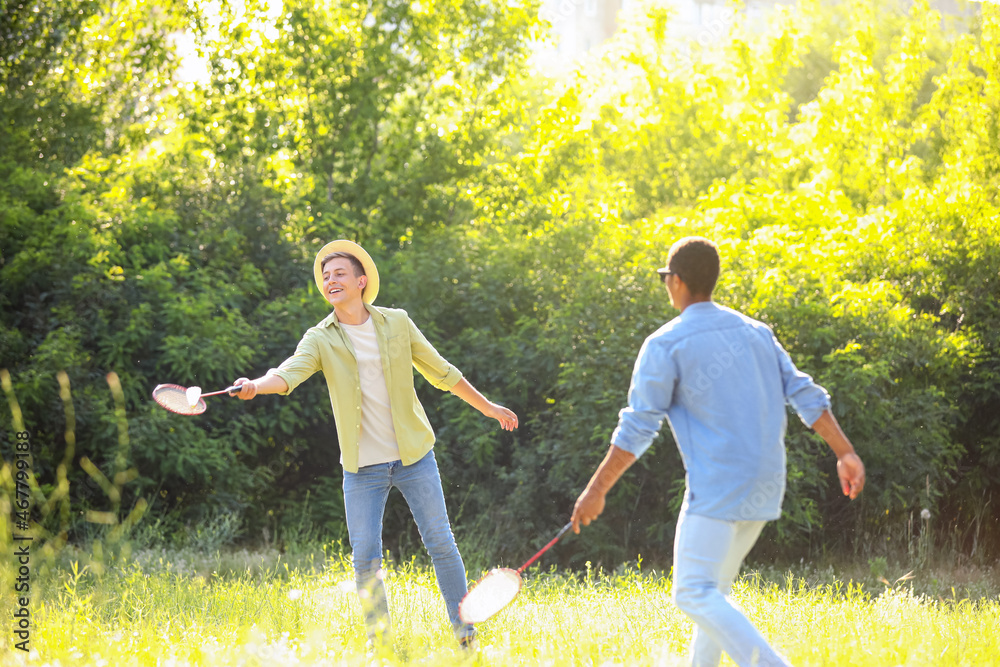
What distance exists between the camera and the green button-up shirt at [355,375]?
173 inches

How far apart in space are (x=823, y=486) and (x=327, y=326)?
209 inches

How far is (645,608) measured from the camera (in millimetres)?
5289

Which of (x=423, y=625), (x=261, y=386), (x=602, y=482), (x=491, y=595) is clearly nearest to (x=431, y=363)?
(x=261, y=386)

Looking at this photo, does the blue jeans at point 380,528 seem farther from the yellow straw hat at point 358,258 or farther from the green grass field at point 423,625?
the yellow straw hat at point 358,258

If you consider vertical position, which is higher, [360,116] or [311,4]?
[311,4]

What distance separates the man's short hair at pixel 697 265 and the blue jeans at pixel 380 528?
1.67 m

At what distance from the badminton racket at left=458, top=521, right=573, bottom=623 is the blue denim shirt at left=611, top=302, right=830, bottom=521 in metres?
0.84

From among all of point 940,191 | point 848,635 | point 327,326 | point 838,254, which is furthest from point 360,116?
point 848,635

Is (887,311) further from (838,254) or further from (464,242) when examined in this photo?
(464,242)

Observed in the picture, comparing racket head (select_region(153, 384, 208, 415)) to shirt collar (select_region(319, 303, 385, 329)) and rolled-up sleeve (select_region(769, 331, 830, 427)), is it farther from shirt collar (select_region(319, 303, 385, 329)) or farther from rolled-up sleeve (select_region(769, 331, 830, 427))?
rolled-up sleeve (select_region(769, 331, 830, 427))

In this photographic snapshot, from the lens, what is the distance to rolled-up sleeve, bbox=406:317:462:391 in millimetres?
4730

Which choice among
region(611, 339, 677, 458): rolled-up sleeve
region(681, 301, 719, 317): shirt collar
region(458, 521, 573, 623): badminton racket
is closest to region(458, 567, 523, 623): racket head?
region(458, 521, 573, 623): badminton racket

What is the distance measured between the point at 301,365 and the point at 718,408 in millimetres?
1968

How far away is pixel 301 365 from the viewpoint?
4.38 metres
